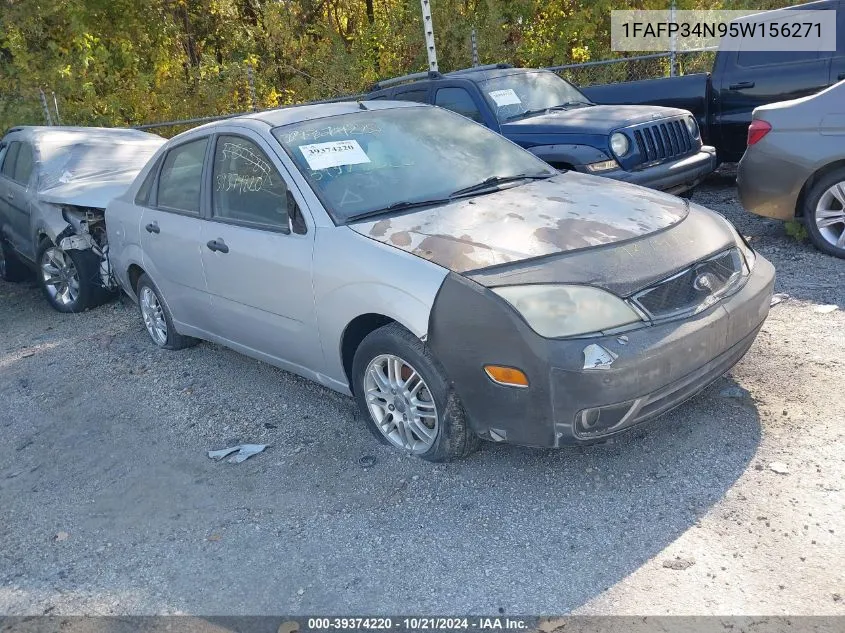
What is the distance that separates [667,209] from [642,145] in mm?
3426

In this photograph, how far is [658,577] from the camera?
3.09m

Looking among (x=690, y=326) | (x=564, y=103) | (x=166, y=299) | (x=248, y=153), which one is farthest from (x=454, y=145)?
(x=564, y=103)

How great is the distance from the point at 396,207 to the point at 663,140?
166 inches

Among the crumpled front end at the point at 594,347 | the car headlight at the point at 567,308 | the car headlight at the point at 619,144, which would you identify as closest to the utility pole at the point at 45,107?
the car headlight at the point at 619,144

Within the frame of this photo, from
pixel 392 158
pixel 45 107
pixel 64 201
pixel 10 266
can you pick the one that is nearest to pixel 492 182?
pixel 392 158

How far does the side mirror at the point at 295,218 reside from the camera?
172 inches

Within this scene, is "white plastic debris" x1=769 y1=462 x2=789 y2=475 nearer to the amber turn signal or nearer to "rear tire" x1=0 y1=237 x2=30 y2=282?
the amber turn signal

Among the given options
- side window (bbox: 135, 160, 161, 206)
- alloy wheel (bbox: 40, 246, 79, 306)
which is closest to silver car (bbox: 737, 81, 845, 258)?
side window (bbox: 135, 160, 161, 206)

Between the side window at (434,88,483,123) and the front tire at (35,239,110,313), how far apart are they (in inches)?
152

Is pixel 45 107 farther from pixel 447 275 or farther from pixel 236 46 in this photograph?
pixel 447 275

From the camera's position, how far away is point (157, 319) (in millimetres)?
6309

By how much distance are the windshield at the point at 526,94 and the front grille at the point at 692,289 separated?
15.2ft

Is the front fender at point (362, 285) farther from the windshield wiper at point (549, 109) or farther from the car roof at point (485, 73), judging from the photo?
the car roof at point (485, 73)

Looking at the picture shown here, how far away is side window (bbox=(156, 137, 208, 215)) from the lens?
529 centimetres
